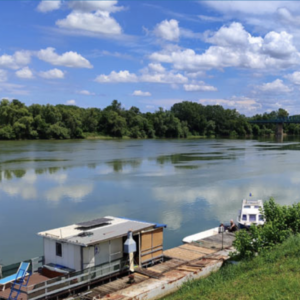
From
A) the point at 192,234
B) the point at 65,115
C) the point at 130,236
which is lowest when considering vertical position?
the point at 192,234

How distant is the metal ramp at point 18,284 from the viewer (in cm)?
1374

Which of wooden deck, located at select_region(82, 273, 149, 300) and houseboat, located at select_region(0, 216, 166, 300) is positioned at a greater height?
A: houseboat, located at select_region(0, 216, 166, 300)

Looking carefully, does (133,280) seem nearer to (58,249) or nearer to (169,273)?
(169,273)

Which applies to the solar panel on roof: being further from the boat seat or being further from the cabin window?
the boat seat

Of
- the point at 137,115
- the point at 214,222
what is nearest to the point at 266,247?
the point at 214,222

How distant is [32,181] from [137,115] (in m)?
118

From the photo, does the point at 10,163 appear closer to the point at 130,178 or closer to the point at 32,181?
the point at 32,181

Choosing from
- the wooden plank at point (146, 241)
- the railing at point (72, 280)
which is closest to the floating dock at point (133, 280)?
the railing at point (72, 280)

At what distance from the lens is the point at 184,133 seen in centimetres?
16912

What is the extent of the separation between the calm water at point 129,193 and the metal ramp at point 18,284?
4971 mm

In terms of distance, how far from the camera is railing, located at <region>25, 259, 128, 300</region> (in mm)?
13844

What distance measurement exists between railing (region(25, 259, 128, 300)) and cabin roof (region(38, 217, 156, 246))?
1073 millimetres

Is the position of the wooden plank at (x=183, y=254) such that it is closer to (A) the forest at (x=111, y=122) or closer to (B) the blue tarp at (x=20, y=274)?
(B) the blue tarp at (x=20, y=274)

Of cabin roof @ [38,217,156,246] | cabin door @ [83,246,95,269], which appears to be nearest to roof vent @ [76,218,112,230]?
cabin roof @ [38,217,156,246]
